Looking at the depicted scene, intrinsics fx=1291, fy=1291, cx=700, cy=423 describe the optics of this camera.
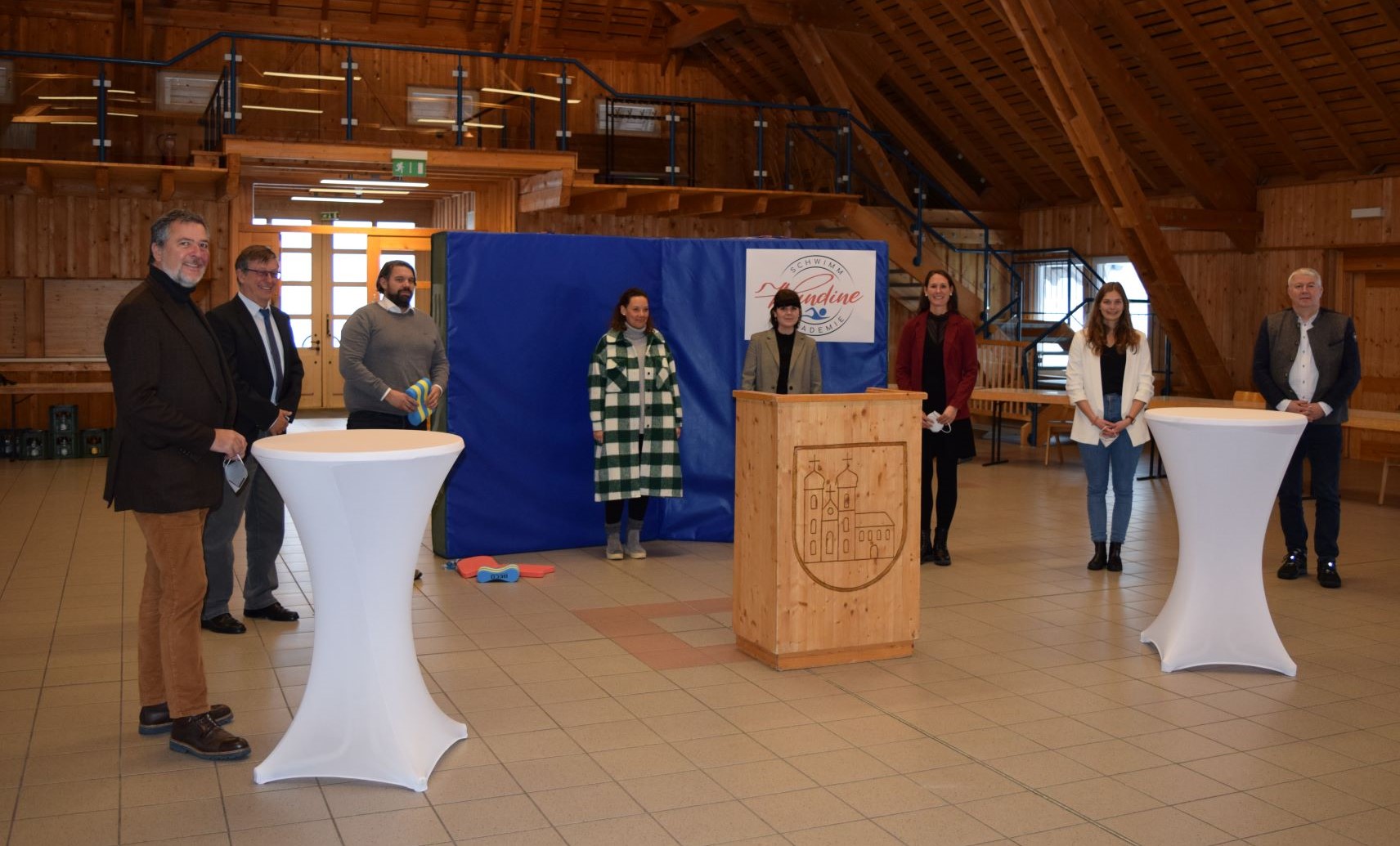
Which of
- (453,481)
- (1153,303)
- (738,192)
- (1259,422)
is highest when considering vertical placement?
(738,192)

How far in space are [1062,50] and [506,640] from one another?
762 centimetres

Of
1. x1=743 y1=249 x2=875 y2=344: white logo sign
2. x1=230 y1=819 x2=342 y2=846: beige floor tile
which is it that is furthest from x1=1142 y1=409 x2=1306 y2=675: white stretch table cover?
x1=230 y1=819 x2=342 y2=846: beige floor tile

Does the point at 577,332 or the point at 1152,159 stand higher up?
the point at 1152,159

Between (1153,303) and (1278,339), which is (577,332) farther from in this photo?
(1153,303)

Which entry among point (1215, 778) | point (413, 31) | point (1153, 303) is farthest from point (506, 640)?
point (413, 31)

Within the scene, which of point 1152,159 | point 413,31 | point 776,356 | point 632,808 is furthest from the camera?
point 413,31

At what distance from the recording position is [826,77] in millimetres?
14141

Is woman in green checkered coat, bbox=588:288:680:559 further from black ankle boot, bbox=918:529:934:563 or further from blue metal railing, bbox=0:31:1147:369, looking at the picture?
blue metal railing, bbox=0:31:1147:369

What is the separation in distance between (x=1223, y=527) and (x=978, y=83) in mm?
9414

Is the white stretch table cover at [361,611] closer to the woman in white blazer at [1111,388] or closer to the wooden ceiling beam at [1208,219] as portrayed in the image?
the woman in white blazer at [1111,388]

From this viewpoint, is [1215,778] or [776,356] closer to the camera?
[1215,778]

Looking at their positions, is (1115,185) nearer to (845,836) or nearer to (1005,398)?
(1005,398)

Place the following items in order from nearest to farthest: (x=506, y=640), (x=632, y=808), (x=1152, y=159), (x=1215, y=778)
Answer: (x=632, y=808) < (x=1215, y=778) < (x=506, y=640) < (x=1152, y=159)

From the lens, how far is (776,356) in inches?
251
